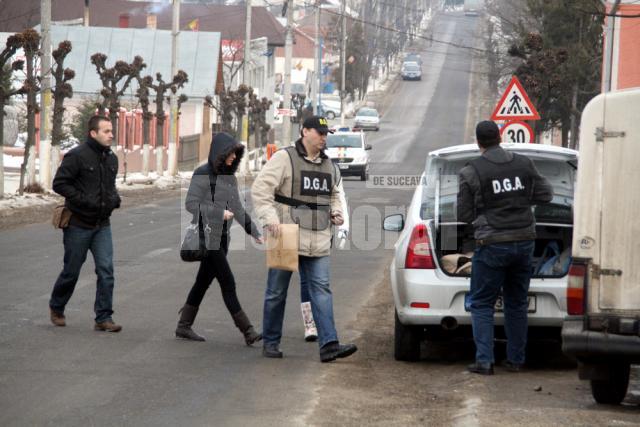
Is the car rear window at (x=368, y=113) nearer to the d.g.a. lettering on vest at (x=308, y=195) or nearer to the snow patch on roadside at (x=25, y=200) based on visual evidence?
the snow patch on roadside at (x=25, y=200)

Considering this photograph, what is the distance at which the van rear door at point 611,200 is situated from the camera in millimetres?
7195

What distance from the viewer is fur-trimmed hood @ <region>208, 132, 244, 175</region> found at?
32.6 ft

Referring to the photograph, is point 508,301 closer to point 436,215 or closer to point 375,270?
point 436,215

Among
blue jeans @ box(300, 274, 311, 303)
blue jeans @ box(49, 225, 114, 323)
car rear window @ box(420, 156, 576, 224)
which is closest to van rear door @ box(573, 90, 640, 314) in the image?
car rear window @ box(420, 156, 576, 224)

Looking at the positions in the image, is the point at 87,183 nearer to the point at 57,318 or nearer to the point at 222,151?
the point at 57,318

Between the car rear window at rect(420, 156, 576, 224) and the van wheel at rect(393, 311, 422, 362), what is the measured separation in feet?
2.87

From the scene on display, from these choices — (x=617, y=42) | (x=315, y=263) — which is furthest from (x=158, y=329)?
(x=617, y=42)

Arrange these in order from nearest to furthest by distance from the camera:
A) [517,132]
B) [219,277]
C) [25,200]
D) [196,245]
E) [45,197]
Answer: [196,245] < [219,277] < [517,132] < [25,200] < [45,197]

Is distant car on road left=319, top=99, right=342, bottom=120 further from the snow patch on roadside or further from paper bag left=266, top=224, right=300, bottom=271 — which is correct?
paper bag left=266, top=224, right=300, bottom=271

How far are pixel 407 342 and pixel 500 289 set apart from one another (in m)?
0.95

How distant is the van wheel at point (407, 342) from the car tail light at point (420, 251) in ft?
1.54

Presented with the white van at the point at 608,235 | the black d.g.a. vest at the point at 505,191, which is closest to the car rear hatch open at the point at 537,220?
the black d.g.a. vest at the point at 505,191

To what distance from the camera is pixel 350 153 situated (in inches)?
1810

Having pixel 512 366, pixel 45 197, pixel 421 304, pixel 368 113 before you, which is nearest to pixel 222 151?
pixel 421 304
